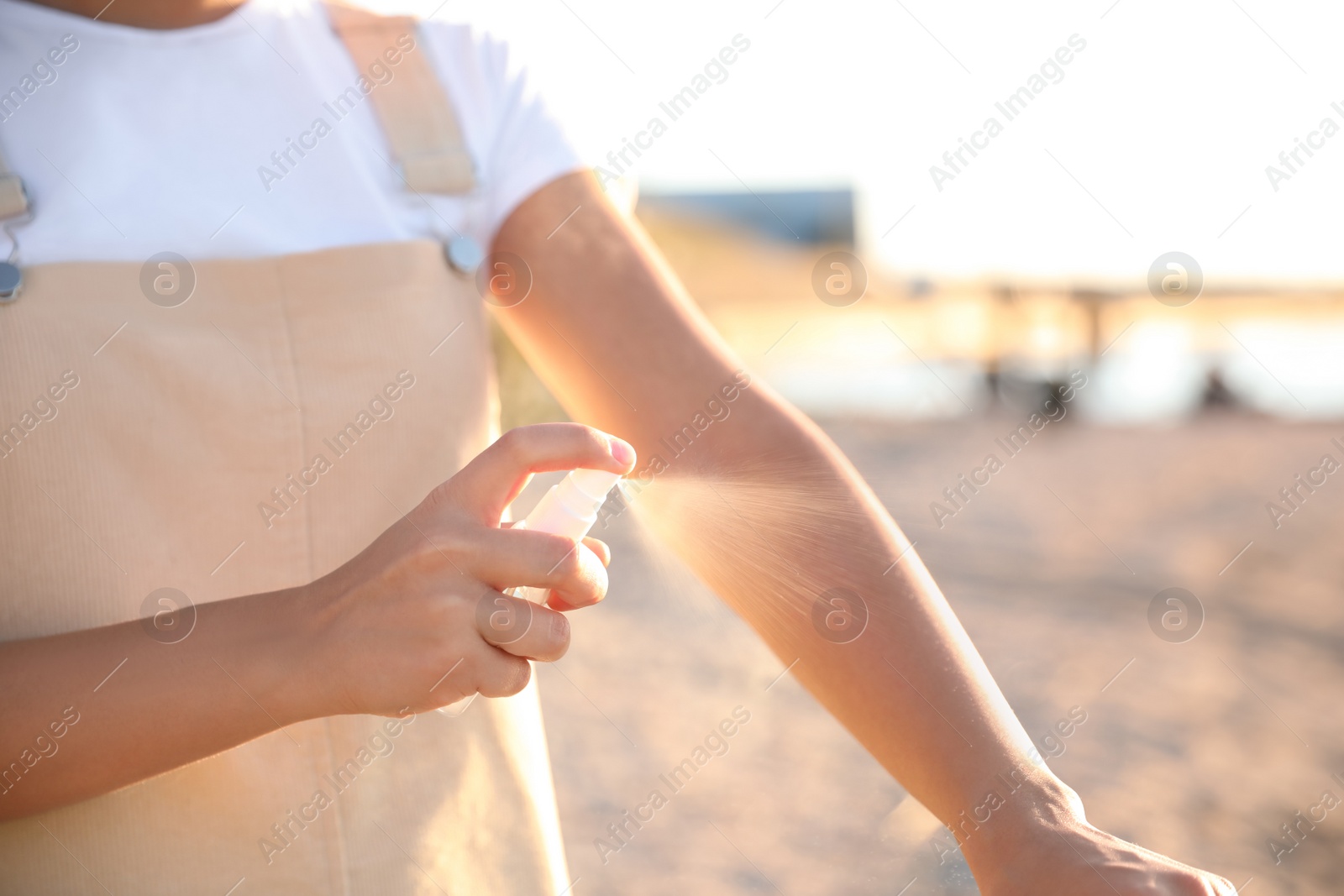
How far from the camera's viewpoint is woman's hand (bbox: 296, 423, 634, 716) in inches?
36.3

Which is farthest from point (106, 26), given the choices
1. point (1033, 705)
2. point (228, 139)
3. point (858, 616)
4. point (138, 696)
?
point (1033, 705)

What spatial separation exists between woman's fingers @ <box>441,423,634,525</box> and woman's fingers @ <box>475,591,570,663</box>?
66 mm

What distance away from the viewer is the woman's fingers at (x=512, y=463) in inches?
36.2

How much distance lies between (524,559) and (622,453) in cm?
14

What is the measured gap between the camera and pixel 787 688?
618 centimetres

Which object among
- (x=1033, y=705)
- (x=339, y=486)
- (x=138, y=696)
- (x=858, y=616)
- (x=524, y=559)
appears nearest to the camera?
(x=524, y=559)

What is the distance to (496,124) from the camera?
1398mm

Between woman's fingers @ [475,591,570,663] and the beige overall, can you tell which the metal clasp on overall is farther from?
woman's fingers @ [475,591,570,663]

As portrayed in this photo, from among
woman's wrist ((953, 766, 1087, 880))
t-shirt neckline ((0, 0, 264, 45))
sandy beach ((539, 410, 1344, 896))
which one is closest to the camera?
woman's wrist ((953, 766, 1087, 880))

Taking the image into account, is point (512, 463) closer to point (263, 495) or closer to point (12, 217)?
point (263, 495)

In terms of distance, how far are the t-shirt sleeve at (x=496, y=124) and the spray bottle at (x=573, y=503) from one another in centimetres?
47

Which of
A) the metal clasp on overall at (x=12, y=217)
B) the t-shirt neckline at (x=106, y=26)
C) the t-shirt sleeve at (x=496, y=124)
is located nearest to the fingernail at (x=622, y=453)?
the t-shirt sleeve at (x=496, y=124)

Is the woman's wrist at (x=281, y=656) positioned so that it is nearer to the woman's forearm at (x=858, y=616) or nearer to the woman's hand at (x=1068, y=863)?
the woman's forearm at (x=858, y=616)

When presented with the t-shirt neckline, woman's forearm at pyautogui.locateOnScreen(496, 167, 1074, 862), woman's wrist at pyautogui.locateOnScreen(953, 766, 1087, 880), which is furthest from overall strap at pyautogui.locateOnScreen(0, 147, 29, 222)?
woman's wrist at pyautogui.locateOnScreen(953, 766, 1087, 880)
